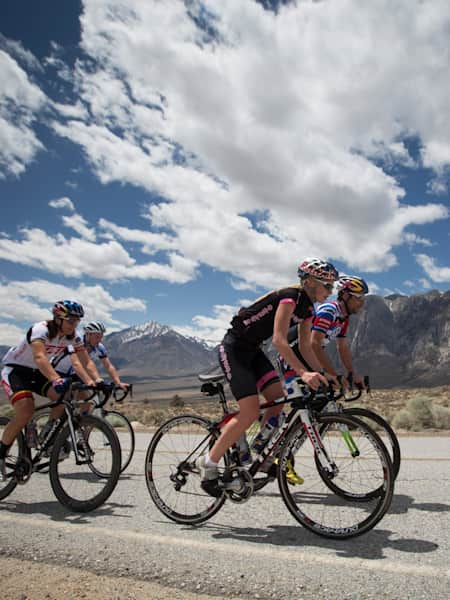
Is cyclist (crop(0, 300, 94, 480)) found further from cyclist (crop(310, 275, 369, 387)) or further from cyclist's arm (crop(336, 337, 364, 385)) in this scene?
cyclist's arm (crop(336, 337, 364, 385))

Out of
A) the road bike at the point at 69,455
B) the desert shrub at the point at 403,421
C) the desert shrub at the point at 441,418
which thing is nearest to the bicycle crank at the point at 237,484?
the road bike at the point at 69,455

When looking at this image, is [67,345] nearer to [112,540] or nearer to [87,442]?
[87,442]

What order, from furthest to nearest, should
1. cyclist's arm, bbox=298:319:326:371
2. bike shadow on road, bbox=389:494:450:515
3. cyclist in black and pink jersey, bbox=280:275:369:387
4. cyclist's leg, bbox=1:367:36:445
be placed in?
1. cyclist in black and pink jersey, bbox=280:275:369:387
2. cyclist's leg, bbox=1:367:36:445
3. cyclist's arm, bbox=298:319:326:371
4. bike shadow on road, bbox=389:494:450:515

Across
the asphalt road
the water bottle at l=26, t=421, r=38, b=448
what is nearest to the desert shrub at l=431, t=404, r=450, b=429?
the asphalt road

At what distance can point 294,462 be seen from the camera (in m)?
4.39

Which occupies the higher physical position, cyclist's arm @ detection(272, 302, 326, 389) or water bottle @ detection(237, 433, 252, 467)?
cyclist's arm @ detection(272, 302, 326, 389)

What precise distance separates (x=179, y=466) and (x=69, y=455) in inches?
59.2

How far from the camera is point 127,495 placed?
5234 millimetres

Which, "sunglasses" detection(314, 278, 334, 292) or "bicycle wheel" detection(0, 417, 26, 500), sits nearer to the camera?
"sunglasses" detection(314, 278, 334, 292)

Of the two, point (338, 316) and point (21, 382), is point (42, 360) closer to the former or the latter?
point (21, 382)

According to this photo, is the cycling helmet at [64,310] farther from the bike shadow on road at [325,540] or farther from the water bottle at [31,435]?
the bike shadow on road at [325,540]

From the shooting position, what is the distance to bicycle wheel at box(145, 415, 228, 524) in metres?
4.39

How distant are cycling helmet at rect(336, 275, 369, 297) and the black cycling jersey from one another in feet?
4.92

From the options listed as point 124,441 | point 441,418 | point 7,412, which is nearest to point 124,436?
point 124,441
